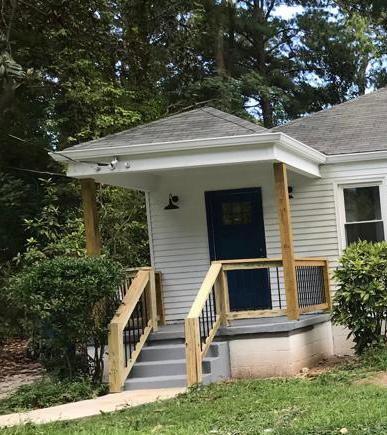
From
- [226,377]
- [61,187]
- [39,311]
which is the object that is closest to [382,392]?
[226,377]

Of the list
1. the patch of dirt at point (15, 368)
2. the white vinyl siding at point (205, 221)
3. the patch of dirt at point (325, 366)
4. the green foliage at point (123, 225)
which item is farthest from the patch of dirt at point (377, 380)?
the green foliage at point (123, 225)

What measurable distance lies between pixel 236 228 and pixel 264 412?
5623 millimetres

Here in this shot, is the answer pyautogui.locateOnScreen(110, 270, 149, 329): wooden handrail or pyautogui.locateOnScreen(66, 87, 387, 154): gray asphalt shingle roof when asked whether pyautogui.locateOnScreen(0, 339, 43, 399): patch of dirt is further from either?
pyautogui.locateOnScreen(66, 87, 387, 154): gray asphalt shingle roof

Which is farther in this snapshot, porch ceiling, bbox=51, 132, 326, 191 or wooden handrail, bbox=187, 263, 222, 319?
porch ceiling, bbox=51, 132, 326, 191

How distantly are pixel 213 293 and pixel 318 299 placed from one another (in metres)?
1.97

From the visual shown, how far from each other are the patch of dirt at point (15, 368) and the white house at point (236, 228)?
8.05ft

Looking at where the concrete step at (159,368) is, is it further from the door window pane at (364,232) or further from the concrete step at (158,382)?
the door window pane at (364,232)

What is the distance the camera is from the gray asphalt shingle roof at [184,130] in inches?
369

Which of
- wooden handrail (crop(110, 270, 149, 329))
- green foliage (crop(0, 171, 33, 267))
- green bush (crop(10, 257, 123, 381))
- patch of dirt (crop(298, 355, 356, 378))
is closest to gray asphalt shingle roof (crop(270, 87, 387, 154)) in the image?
wooden handrail (crop(110, 270, 149, 329))

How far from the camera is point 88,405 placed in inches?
294

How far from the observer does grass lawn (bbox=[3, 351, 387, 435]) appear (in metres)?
5.24

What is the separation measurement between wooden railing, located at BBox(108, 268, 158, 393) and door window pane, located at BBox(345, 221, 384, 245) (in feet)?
12.2

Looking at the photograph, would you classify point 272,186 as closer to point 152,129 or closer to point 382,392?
point 152,129

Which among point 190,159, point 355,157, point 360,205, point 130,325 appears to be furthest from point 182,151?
point 360,205
